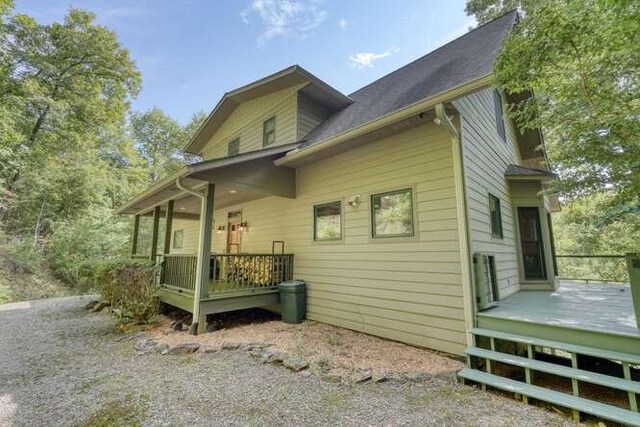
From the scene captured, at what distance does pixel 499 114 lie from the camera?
23.3 ft

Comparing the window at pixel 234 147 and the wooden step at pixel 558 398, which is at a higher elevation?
Answer: the window at pixel 234 147

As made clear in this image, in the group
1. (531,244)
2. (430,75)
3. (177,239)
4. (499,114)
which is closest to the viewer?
(430,75)

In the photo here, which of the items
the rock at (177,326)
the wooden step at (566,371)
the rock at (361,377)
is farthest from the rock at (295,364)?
the rock at (177,326)

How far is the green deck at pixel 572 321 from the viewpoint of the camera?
113 inches

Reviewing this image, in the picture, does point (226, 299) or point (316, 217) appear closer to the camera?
point (226, 299)

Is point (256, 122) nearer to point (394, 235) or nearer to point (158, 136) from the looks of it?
point (394, 235)

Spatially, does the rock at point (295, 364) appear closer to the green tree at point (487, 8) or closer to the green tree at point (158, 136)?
the green tree at point (487, 8)

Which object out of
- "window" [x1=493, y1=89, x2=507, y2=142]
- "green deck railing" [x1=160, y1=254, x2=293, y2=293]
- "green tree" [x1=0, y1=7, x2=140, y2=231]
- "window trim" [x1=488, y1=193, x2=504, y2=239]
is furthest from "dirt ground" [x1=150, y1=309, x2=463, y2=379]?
"green tree" [x1=0, y1=7, x2=140, y2=231]

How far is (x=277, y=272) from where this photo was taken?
658 cm

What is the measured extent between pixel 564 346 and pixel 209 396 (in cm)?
393

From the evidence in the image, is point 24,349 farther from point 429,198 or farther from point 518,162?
point 518,162

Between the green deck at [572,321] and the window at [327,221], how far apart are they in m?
3.04

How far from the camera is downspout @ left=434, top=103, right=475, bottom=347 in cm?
386

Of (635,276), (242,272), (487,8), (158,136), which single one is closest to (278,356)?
(242,272)
